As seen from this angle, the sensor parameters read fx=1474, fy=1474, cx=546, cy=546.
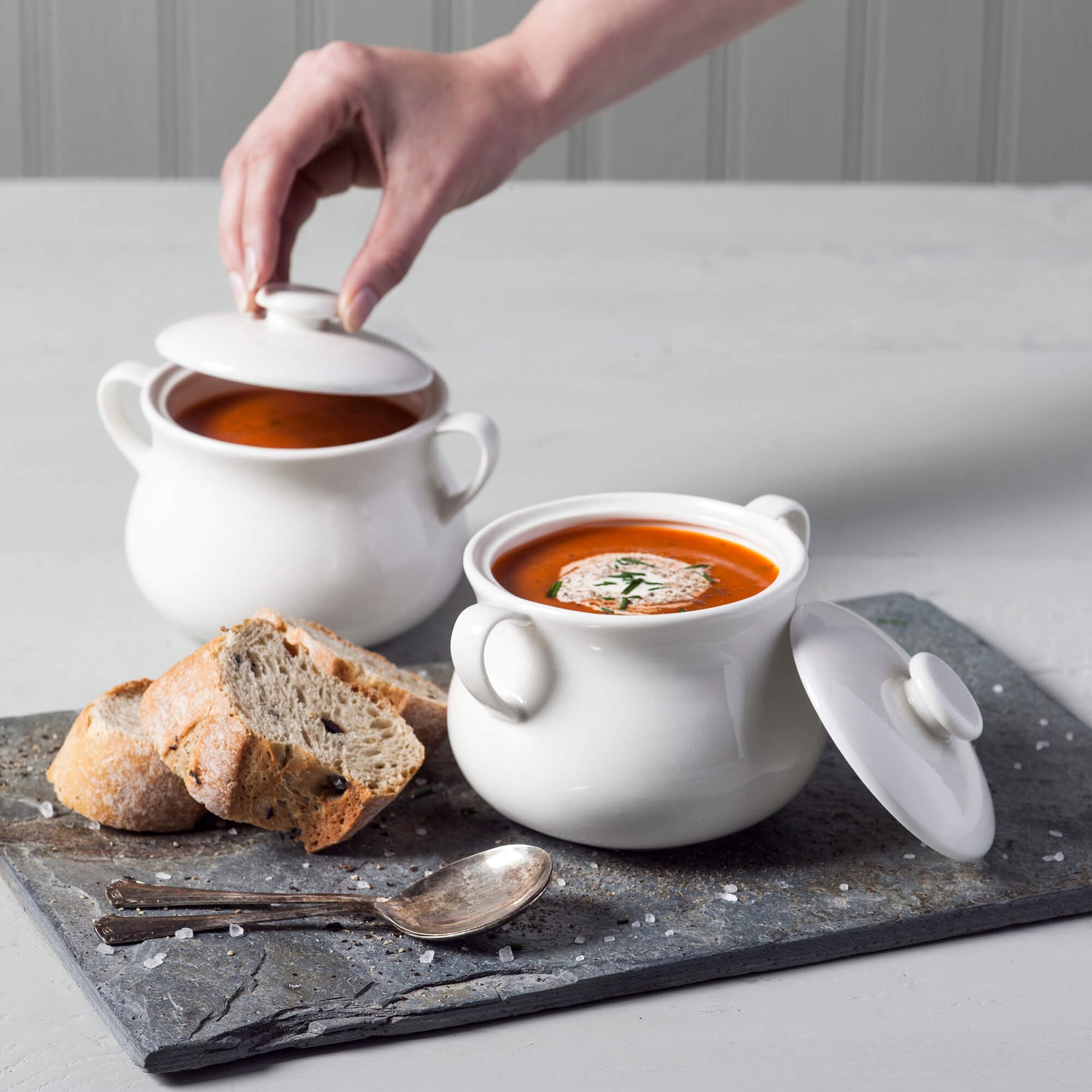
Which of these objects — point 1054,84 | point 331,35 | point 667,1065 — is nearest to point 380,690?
point 667,1065

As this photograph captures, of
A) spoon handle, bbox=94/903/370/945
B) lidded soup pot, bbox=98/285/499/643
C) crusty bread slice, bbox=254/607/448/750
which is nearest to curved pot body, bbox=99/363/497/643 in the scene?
lidded soup pot, bbox=98/285/499/643

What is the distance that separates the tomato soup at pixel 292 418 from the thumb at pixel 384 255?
0.09 meters

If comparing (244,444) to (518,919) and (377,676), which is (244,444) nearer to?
(377,676)

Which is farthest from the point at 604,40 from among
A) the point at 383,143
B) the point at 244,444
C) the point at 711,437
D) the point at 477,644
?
the point at 477,644

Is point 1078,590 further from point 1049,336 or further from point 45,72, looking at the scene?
point 45,72

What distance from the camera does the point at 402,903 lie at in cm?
111

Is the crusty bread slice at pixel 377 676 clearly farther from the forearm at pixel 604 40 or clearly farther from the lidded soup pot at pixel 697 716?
the forearm at pixel 604 40

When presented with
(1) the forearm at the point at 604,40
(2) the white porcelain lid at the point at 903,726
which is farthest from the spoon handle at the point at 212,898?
(1) the forearm at the point at 604,40

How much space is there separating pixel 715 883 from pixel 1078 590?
83 cm

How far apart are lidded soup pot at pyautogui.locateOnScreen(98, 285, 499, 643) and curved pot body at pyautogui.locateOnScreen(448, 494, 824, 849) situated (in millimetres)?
341

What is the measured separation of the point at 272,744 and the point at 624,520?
1.26 feet

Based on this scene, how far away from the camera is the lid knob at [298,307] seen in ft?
4.92

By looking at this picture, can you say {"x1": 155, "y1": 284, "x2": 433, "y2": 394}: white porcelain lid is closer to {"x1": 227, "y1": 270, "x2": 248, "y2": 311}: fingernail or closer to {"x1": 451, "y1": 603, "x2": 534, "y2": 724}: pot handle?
{"x1": 227, "y1": 270, "x2": 248, "y2": 311}: fingernail

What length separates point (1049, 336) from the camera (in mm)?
2641
